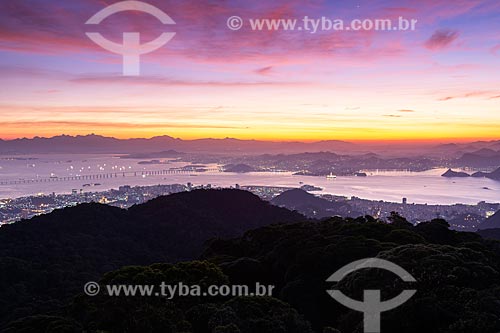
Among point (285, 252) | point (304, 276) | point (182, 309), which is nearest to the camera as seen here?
point (182, 309)

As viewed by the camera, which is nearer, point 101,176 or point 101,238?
point 101,238

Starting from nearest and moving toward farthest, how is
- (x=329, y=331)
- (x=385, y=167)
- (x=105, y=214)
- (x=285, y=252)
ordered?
(x=329, y=331) → (x=285, y=252) → (x=105, y=214) → (x=385, y=167)

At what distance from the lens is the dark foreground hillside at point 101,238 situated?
26.7 m

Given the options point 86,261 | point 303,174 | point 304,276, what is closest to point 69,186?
point 303,174

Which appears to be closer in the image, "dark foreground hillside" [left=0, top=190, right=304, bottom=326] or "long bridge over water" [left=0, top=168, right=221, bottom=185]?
"dark foreground hillside" [left=0, top=190, right=304, bottom=326]

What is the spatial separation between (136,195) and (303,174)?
79.2m

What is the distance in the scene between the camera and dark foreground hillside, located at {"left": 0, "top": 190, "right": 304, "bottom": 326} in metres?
26.7

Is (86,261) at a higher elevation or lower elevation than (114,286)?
lower

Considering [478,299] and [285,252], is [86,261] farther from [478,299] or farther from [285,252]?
[478,299]

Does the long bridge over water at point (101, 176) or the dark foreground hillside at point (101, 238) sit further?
the long bridge over water at point (101, 176)

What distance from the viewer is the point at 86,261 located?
112ft

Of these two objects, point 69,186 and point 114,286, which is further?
point 69,186

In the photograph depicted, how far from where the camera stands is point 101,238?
4281 cm

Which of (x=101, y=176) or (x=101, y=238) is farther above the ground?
(x=101, y=176)
